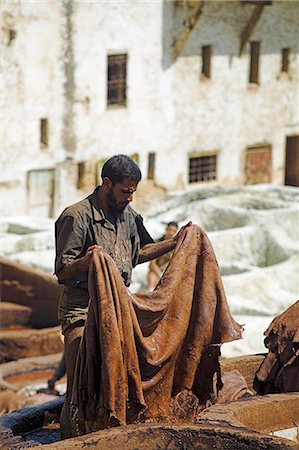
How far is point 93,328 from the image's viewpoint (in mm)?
9453

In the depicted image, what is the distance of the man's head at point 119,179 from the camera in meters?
9.97

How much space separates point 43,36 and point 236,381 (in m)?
18.2

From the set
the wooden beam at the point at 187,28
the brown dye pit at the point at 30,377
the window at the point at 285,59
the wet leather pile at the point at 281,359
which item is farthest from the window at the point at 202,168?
the wet leather pile at the point at 281,359

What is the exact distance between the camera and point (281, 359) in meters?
11.4

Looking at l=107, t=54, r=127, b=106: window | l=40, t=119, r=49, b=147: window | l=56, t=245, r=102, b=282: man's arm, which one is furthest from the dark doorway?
l=56, t=245, r=102, b=282: man's arm

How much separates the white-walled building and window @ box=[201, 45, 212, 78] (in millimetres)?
24

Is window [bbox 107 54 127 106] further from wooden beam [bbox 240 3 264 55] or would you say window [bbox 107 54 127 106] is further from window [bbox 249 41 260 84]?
window [bbox 249 41 260 84]

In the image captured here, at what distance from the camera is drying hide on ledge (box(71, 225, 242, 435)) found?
9422 millimetres

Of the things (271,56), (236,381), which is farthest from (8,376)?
(271,56)

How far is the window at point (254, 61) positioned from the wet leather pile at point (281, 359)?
77.0 ft

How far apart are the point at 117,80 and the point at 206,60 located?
318cm

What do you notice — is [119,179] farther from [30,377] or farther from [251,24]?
[251,24]

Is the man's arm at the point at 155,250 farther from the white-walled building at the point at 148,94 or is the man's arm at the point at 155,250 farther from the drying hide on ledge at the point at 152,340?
the white-walled building at the point at 148,94

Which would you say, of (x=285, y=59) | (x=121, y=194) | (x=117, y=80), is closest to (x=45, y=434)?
(x=121, y=194)
